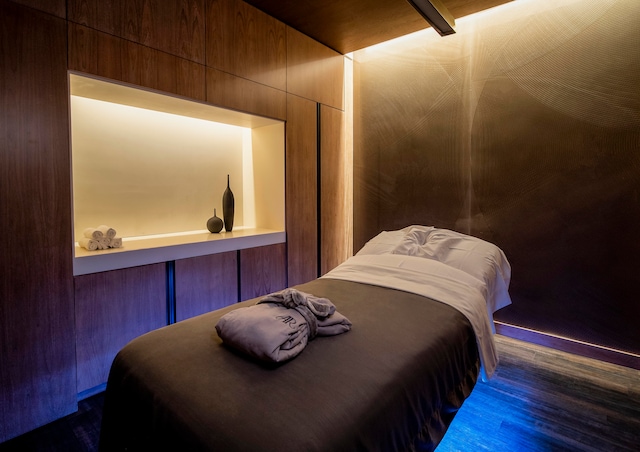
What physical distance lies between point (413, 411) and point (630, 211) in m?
2.21

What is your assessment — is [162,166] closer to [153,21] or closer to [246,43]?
[153,21]

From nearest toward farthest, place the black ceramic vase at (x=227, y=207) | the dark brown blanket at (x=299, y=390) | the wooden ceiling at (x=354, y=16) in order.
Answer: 1. the dark brown blanket at (x=299, y=390)
2. the wooden ceiling at (x=354, y=16)
3. the black ceramic vase at (x=227, y=207)

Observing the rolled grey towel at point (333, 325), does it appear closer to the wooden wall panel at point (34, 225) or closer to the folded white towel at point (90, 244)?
the wooden wall panel at point (34, 225)

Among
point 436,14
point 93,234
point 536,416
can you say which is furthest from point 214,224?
point 536,416

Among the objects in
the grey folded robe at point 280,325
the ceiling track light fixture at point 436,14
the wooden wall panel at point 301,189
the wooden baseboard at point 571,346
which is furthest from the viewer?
the wooden wall panel at point 301,189

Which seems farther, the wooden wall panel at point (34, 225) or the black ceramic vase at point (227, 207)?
the black ceramic vase at point (227, 207)

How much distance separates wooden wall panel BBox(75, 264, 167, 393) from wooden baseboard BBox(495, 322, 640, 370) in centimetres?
261

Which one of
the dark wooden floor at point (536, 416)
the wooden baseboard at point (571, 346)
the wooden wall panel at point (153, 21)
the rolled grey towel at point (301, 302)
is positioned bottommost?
the dark wooden floor at point (536, 416)

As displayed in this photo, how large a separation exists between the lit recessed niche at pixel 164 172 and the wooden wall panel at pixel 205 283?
0.24 feet

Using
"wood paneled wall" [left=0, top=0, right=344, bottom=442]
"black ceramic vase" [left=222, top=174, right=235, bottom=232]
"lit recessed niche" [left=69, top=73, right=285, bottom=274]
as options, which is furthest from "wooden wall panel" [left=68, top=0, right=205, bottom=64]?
"black ceramic vase" [left=222, top=174, right=235, bottom=232]

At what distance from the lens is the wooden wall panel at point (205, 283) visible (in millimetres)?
2311

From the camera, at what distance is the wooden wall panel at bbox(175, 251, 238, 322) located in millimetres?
2311

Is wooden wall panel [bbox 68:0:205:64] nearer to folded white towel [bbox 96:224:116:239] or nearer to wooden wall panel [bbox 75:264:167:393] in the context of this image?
folded white towel [bbox 96:224:116:239]

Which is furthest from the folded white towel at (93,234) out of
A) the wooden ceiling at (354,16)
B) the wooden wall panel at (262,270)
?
the wooden ceiling at (354,16)
